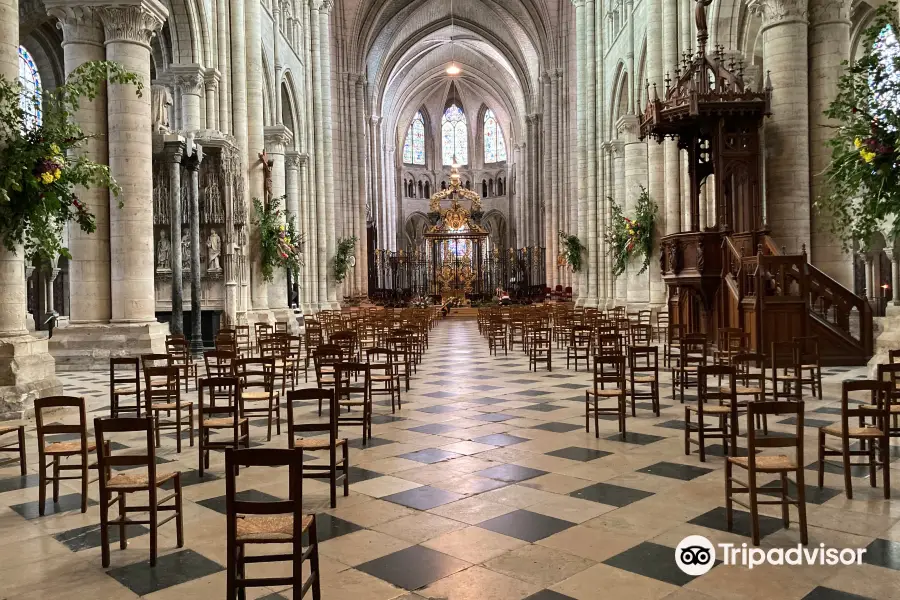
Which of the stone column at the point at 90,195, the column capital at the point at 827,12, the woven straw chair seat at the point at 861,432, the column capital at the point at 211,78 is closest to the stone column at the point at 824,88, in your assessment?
the column capital at the point at 827,12

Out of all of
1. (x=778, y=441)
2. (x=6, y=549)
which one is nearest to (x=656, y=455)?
(x=778, y=441)

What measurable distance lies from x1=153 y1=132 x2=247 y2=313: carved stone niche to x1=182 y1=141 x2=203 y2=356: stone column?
25cm

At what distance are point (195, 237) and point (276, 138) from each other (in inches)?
396

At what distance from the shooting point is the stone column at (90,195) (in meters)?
15.6

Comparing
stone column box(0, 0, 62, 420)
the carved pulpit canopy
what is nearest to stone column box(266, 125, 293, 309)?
the carved pulpit canopy

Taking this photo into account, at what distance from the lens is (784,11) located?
17.4 m

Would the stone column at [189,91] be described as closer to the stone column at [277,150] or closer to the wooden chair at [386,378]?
the stone column at [277,150]

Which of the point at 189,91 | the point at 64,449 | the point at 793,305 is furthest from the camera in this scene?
the point at 189,91

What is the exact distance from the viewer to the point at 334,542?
17.5ft

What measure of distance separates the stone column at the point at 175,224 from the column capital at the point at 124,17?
3.04 meters

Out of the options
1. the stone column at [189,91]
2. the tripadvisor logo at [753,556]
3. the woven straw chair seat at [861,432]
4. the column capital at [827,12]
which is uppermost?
the column capital at [827,12]

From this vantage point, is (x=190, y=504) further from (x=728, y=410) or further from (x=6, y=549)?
(x=728, y=410)

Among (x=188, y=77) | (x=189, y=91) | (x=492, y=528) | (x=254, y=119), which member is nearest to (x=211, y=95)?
(x=189, y=91)

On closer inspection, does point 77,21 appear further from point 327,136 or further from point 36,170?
point 327,136
